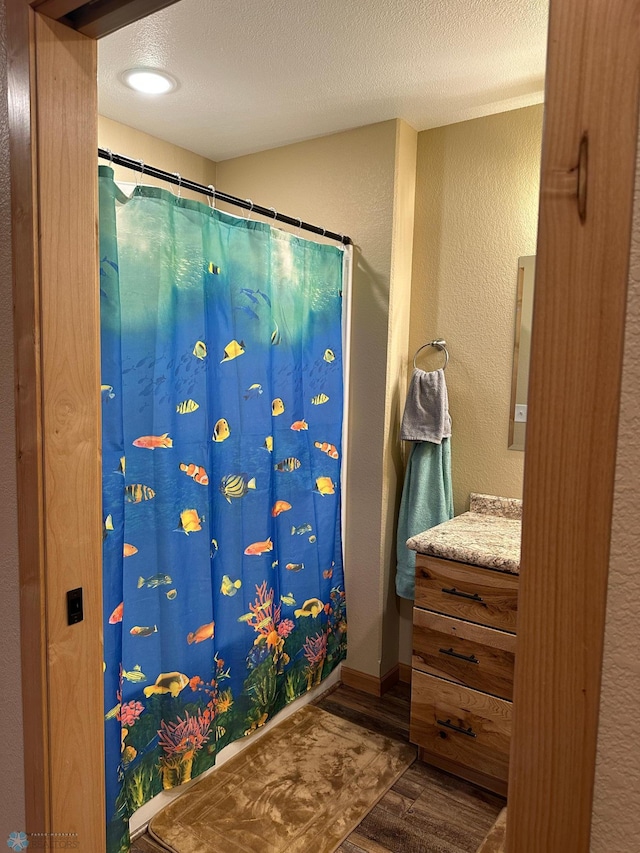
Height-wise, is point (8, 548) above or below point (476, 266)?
below

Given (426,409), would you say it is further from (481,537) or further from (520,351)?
(481,537)

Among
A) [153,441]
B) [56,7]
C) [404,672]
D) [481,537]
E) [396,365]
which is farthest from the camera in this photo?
[404,672]

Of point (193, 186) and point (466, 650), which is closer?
point (193, 186)

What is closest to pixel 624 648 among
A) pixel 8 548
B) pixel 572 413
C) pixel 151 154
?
pixel 572 413

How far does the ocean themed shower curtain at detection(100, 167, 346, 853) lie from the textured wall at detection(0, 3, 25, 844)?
0.44m

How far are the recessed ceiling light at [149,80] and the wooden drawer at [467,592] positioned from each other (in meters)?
2.00

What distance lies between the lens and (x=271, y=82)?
216 cm

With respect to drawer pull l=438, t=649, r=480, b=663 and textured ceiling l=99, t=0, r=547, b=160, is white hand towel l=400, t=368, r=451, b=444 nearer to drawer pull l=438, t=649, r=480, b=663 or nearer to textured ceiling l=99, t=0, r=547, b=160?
drawer pull l=438, t=649, r=480, b=663

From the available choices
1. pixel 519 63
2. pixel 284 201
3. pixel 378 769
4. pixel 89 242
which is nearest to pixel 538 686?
pixel 89 242

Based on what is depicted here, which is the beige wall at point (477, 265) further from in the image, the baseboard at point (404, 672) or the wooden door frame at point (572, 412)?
the wooden door frame at point (572, 412)

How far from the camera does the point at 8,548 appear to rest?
119 centimetres

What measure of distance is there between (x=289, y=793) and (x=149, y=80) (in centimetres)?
262

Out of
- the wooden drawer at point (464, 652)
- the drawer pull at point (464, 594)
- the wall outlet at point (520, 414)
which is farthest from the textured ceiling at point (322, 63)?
the wooden drawer at point (464, 652)

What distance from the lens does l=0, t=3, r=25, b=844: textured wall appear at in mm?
1126
